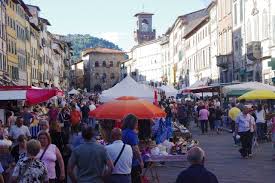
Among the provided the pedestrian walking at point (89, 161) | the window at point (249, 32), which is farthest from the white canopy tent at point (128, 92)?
the window at point (249, 32)

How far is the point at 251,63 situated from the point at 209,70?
2232cm

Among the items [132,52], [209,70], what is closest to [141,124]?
[209,70]

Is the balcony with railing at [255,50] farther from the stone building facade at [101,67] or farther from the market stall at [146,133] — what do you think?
the stone building facade at [101,67]

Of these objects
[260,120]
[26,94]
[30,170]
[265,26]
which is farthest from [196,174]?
[265,26]

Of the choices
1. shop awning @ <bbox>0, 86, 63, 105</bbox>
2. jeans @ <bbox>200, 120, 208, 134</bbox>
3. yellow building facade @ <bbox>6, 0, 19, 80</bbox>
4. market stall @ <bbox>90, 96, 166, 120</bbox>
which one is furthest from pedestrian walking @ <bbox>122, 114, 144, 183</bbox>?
yellow building facade @ <bbox>6, 0, 19, 80</bbox>

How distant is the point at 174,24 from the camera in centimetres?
10306

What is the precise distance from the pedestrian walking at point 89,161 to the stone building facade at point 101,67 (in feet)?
534

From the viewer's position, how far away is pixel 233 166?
55.6 feet

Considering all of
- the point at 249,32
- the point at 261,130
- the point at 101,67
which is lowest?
the point at 261,130

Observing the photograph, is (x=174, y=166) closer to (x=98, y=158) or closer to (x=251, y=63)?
(x=98, y=158)

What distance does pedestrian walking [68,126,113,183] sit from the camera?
8.41 metres

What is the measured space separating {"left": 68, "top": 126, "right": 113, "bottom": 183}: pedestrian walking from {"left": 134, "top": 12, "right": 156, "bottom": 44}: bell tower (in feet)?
478

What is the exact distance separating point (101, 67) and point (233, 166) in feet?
516

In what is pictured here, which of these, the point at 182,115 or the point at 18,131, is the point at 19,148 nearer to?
the point at 18,131
